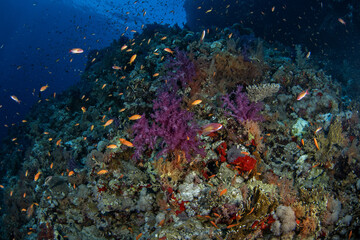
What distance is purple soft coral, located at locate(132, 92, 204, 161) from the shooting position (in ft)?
13.6

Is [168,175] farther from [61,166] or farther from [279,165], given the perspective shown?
[61,166]

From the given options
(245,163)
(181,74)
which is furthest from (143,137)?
(181,74)

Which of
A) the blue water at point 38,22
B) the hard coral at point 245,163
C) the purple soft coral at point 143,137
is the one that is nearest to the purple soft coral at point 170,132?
the purple soft coral at point 143,137

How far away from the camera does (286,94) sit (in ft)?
21.2

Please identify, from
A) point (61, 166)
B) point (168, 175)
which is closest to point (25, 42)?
point (61, 166)

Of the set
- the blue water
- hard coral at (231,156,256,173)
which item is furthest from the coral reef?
the blue water

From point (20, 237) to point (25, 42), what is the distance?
82304mm

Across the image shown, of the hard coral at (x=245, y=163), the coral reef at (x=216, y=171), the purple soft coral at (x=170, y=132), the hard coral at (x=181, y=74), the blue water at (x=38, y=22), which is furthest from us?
the blue water at (x=38, y=22)

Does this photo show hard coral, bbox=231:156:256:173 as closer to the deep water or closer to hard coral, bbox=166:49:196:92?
the deep water

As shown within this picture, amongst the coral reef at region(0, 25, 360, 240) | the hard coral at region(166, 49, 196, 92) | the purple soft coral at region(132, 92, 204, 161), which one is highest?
the hard coral at region(166, 49, 196, 92)

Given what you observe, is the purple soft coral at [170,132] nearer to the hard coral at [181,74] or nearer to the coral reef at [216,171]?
the coral reef at [216,171]

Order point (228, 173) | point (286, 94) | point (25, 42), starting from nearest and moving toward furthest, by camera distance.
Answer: point (228, 173)
point (286, 94)
point (25, 42)

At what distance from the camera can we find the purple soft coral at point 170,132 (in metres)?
4.13

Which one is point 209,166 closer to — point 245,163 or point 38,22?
point 245,163
